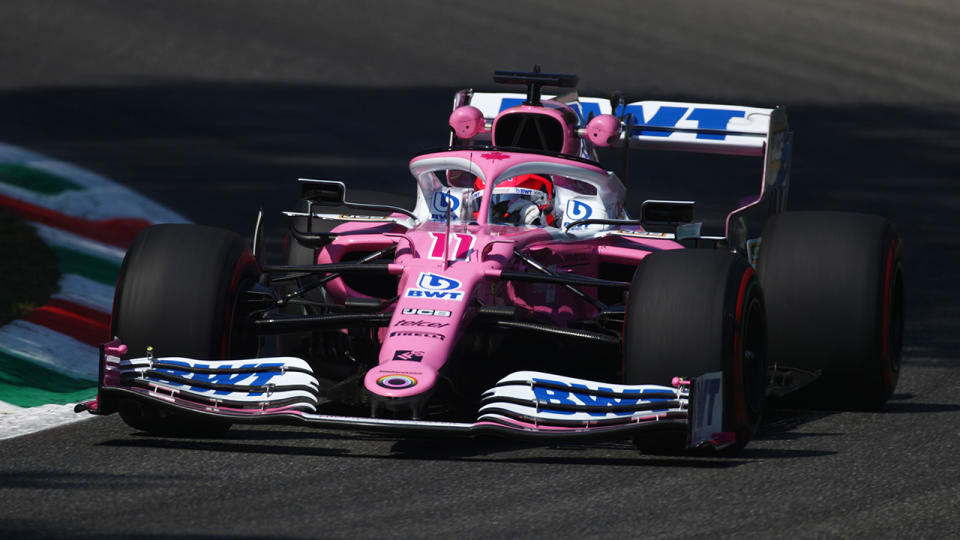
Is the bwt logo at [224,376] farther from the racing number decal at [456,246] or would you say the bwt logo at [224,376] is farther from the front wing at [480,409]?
the racing number decal at [456,246]

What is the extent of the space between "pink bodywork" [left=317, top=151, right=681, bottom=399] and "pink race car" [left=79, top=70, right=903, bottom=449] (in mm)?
10

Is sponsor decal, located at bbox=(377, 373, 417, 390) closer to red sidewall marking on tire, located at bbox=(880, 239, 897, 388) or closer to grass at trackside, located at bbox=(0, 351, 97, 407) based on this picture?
grass at trackside, located at bbox=(0, 351, 97, 407)

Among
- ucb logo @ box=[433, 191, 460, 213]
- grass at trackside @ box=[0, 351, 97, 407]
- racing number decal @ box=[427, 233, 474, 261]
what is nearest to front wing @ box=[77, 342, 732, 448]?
racing number decal @ box=[427, 233, 474, 261]

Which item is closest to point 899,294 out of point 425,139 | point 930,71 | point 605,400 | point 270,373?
point 605,400

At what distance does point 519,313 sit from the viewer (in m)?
7.49

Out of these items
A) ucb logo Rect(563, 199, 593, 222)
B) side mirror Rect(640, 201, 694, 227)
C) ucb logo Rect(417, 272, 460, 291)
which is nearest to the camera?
ucb logo Rect(417, 272, 460, 291)

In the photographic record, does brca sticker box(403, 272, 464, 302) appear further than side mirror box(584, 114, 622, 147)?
No

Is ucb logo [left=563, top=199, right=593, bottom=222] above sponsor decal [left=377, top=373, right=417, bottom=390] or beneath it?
above

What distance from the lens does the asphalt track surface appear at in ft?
20.7

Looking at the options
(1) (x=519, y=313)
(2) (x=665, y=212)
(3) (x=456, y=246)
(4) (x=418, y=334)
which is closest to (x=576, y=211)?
(2) (x=665, y=212)

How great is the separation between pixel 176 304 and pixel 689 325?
89.5 inches

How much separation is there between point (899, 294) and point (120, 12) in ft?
57.8

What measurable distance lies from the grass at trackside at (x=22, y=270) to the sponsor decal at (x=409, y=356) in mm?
3793

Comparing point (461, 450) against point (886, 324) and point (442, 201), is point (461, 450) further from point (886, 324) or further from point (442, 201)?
point (886, 324)
